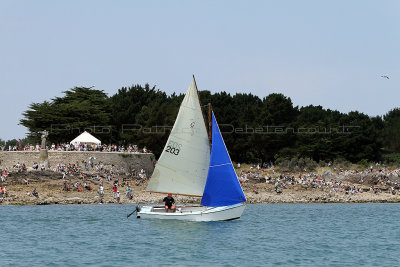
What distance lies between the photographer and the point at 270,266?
3061 cm

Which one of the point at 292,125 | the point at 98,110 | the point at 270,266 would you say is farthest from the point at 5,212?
the point at 292,125

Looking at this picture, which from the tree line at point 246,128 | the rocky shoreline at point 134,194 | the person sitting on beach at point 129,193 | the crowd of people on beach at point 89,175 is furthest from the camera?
the tree line at point 246,128

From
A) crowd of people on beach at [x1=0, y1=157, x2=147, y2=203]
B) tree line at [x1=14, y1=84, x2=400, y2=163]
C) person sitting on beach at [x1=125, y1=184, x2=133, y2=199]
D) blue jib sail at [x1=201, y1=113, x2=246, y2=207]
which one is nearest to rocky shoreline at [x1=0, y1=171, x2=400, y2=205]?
crowd of people on beach at [x1=0, y1=157, x2=147, y2=203]

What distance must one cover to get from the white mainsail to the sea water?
2733mm

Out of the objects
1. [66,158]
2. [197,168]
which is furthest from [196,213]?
[66,158]

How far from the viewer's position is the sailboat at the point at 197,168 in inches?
1654

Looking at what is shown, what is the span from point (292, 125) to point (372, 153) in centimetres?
1360

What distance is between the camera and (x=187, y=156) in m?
42.8

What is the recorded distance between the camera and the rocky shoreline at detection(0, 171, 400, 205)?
2704 inches

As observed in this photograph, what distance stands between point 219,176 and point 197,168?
5.46ft

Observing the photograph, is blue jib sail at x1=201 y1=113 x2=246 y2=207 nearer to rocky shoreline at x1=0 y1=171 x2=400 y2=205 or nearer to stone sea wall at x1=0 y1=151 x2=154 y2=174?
rocky shoreline at x1=0 y1=171 x2=400 y2=205

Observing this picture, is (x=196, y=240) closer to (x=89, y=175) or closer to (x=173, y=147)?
(x=173, y=147)

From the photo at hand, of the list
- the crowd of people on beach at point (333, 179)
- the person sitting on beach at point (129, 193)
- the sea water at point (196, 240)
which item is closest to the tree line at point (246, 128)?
the crowd of people on beach at point (333, 179)

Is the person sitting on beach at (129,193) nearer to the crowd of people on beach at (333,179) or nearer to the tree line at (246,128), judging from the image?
the crowd of people on beach at (333,179)
